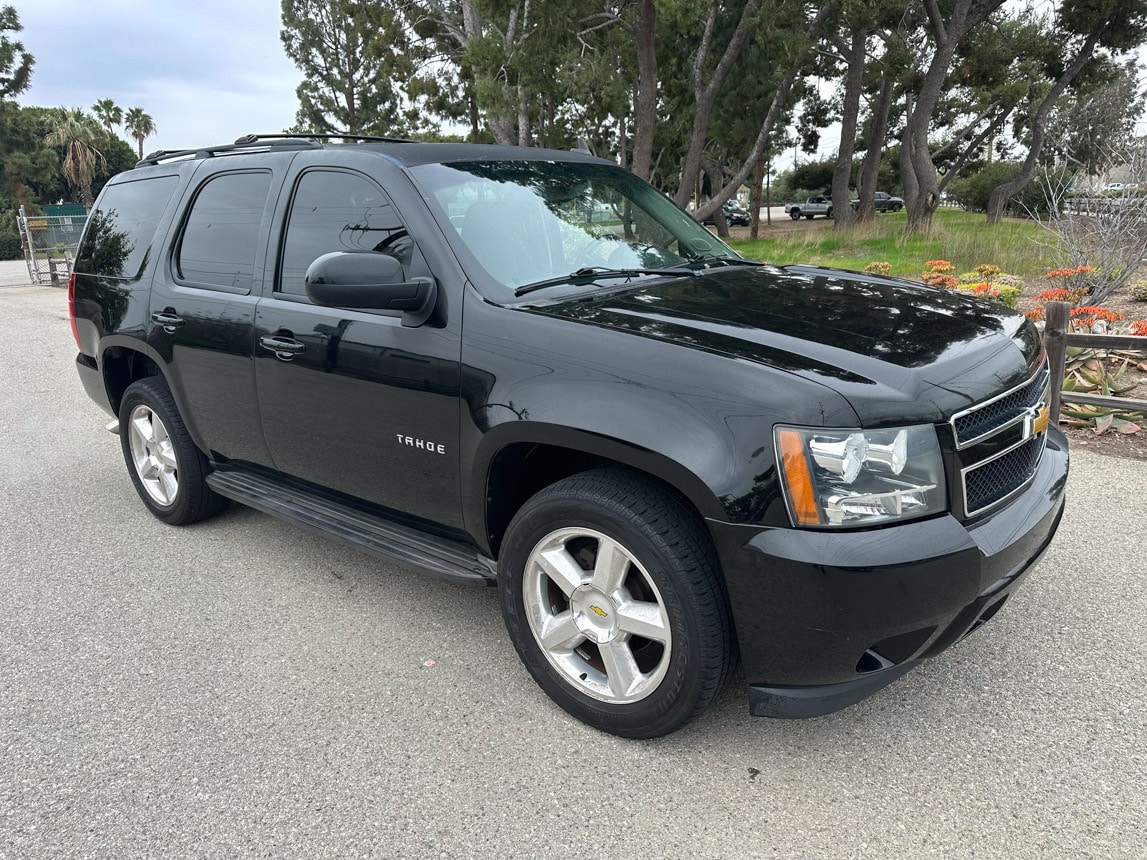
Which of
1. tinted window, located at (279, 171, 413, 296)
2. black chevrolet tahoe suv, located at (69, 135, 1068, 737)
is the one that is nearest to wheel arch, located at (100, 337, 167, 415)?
black chevrolet tahoe suv, located at (69, 135, 1068, 737)

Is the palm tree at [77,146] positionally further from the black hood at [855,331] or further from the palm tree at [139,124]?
the black hood at [855,331]

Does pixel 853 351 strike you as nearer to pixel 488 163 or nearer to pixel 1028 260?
pixel 488 163

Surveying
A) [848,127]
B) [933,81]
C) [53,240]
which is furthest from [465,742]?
[848,127]

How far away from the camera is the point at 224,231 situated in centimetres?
391

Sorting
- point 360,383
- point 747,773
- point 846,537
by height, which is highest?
point 360,383

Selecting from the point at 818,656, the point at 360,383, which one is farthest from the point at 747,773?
the point at 360,383

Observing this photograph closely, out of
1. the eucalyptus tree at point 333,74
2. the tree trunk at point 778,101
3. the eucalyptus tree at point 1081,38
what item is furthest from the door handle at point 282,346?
the eucalyptus tree at point 333,74

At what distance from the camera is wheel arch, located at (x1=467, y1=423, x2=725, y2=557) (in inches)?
91.9

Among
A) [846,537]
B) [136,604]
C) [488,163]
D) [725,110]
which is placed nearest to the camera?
[846,537]

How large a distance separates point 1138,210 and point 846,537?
8089mm

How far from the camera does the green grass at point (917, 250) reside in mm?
11851

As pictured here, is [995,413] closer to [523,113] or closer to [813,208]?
[523,113]

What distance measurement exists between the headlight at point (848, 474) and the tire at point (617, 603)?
36 centimetres

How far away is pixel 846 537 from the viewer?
7.16ft
